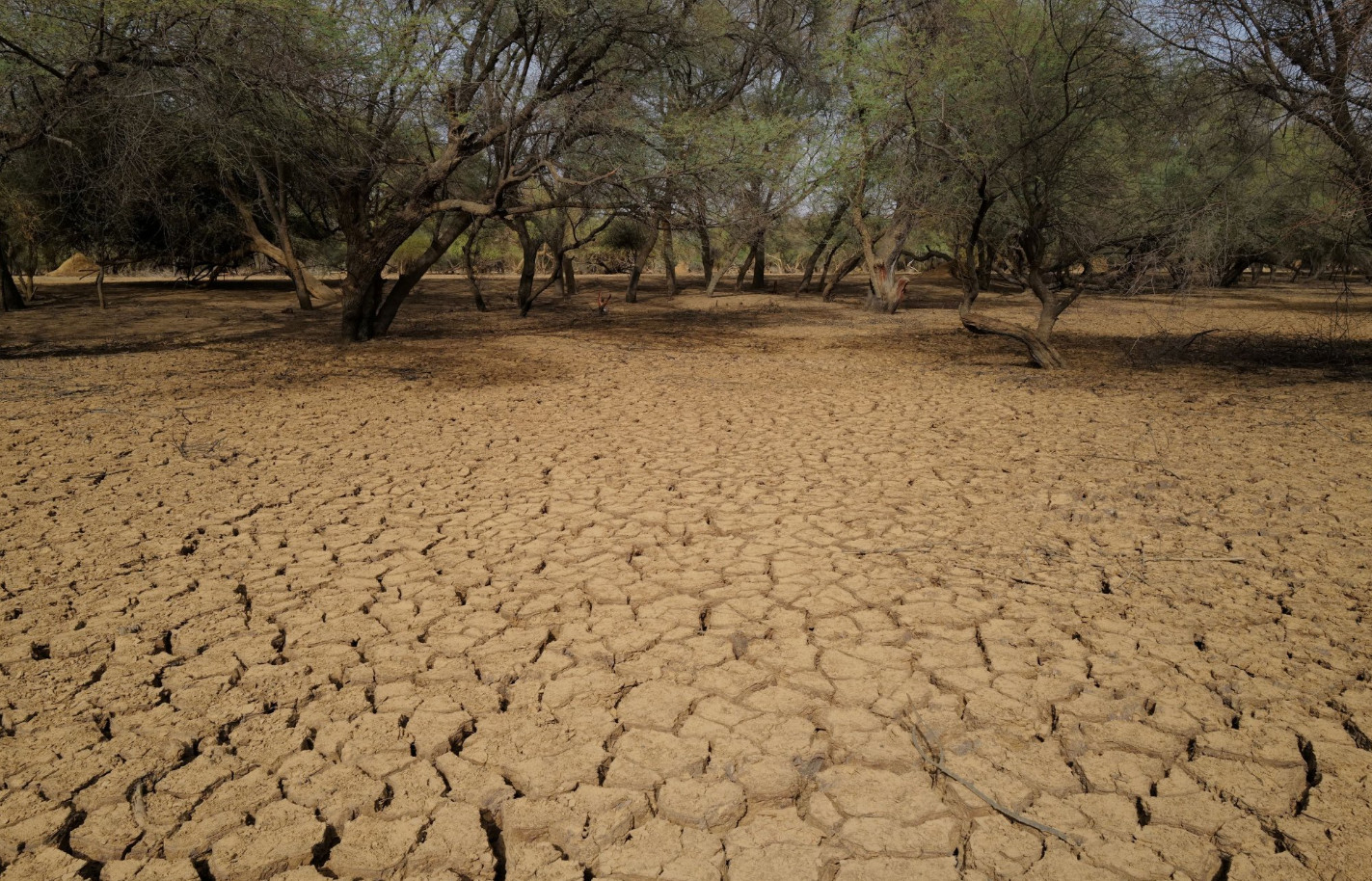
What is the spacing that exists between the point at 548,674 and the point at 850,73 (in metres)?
12.2

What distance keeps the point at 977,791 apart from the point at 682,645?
1192 millimetres

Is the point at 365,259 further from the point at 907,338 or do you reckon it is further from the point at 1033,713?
the point at 1033,713

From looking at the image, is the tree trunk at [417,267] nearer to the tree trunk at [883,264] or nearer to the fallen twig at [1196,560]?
the tree trunk at [883,264]

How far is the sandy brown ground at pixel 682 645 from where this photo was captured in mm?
1994

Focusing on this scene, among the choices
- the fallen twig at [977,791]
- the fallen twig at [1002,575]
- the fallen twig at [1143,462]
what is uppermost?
the fallen twig at [1143,462]

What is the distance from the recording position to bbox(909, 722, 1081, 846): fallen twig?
1.99 m

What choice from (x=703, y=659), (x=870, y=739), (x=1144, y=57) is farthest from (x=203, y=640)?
(x=1144, y=57)

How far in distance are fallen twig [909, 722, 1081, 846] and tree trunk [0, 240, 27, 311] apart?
725 inches

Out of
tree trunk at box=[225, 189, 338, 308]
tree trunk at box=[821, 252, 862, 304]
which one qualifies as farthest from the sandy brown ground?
tree trunk at box=[821, 252, 862, 304]

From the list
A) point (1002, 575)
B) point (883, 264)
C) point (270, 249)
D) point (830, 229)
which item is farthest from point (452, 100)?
point (830, 229)

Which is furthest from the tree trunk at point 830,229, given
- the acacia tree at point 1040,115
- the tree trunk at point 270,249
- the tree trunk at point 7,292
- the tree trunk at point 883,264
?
the tree trunk at point 7,292

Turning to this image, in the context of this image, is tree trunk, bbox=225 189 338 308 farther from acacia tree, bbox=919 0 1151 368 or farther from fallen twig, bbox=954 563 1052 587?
fallen twig, bbox=954 563 1052 587

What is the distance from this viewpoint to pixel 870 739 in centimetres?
237

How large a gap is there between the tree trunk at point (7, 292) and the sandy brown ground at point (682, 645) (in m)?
10.8
